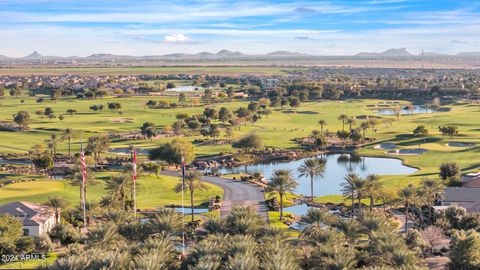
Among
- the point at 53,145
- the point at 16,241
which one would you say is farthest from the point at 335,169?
the point at 16,241

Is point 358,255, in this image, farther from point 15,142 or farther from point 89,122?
point 89,122

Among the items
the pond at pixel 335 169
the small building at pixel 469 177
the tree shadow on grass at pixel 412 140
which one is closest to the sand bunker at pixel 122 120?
the pond at pixel 335 169

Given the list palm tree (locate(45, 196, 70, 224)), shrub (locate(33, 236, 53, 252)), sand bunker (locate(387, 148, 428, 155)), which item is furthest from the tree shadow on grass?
shrub (locate(33, 236, 53, 252))

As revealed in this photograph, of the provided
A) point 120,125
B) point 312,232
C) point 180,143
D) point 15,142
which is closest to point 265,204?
point 312,232

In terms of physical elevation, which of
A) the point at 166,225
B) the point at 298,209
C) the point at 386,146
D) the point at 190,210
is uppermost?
the point at 166,225

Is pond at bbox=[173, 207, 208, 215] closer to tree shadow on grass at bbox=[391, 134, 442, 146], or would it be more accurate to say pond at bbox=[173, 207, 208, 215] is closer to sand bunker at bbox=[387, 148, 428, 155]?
sand bunker at bbox=[387, 148, 428, 155]

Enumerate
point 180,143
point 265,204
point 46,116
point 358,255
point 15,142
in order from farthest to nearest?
point 46,116 < point 15,142 < point 180,143 < point 265,204 < point 358,255

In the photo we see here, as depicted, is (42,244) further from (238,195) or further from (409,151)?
(409,151)

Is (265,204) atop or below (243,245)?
below
